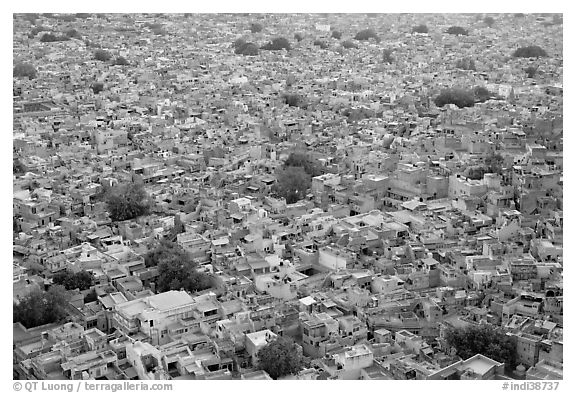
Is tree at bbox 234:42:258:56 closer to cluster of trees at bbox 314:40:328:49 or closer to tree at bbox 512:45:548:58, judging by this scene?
cluster of trees at bbox 314:40:328:49

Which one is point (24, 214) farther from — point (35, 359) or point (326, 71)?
point (326, 71)

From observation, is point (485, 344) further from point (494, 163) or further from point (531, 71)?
point (531, 71)

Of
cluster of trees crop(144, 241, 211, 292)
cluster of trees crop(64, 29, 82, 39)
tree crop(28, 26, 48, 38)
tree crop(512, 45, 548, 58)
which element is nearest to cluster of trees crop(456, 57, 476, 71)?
tree crop(512, 45, 548, 58)

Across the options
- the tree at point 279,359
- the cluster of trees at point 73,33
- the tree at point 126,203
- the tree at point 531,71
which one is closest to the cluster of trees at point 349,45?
the tree at point 531,71

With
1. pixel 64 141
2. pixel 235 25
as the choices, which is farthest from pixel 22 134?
pixel 235 25

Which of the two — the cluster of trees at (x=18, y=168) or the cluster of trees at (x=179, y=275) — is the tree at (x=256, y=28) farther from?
the cluster of trees at (x=179, y=275)

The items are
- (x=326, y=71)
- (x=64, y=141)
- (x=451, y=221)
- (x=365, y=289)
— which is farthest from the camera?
(x=326, y=71)

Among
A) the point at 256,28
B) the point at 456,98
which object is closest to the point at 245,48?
the point at 256,28
